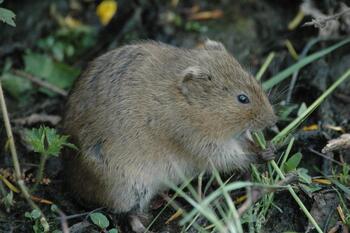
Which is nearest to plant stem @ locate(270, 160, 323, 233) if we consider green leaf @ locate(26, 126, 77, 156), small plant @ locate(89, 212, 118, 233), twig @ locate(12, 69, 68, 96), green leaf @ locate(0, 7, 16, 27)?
small plant @ locate(89, 212, 118, 233)

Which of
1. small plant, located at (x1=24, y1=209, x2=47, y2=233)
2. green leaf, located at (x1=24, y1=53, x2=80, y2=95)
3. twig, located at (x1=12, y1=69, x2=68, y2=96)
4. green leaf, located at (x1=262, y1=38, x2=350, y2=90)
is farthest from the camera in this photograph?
green leaf, located at (x1=24, y1=53, x2=80, y2=95)

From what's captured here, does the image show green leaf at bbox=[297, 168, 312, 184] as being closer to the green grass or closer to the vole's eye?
the green grass

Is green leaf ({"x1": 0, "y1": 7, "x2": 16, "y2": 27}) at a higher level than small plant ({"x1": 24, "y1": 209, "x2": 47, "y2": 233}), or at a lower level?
higher

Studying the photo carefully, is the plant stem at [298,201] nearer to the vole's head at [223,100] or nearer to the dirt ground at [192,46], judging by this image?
the dirt ground at [192,46]

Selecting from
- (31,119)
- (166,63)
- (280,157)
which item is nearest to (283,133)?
(280,157)

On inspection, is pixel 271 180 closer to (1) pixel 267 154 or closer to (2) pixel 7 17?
(1) pixel 267 154

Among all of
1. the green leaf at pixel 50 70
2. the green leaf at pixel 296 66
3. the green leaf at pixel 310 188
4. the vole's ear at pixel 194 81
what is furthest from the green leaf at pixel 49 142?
the green leaf at pixel 296 66
